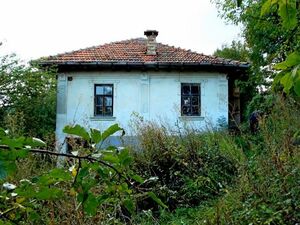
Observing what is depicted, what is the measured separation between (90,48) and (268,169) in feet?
52.5

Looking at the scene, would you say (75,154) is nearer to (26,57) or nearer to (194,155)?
(194,155)

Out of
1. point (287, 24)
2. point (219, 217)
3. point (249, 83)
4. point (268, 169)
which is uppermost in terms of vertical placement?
point (249, 83)

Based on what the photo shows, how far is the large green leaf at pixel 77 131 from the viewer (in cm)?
93

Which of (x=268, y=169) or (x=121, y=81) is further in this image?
(x=121, y=81)

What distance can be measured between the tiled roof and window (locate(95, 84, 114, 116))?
106cm

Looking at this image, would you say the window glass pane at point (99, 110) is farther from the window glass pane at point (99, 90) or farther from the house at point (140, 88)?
the window glass pane at point (99, 90)

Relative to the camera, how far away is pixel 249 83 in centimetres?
1867

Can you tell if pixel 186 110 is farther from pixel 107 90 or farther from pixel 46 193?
pixel 46 193

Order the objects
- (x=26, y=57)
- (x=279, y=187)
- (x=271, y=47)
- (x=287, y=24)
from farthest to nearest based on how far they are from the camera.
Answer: (x=26, y=57), (x=271, y=47), (x=279, y=187), (x=287, y=24)

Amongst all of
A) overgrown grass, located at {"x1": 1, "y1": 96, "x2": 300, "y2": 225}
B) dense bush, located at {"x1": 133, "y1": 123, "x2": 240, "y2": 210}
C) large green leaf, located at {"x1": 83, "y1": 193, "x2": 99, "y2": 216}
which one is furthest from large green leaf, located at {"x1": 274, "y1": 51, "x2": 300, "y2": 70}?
dense bush, located at {"x1": 133, "y1": 123, "x2": 240, "y2": 210}

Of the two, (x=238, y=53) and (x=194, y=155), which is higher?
(x=238, y=53)

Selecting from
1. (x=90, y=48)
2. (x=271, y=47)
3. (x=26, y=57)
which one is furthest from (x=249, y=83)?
(x=26, y=57)

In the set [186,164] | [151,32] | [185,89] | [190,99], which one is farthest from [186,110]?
[186,164]

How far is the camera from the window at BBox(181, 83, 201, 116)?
18600mm
